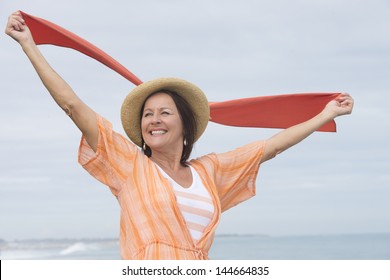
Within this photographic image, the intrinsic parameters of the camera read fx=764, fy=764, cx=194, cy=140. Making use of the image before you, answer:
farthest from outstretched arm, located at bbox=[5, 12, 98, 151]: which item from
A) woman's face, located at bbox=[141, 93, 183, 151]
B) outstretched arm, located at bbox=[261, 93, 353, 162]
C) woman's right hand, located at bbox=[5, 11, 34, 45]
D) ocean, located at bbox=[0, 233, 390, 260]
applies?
ocean, located at bbox=[0, 233, 390, 260]

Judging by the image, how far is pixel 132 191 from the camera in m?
3.43

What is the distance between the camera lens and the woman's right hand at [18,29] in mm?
3369

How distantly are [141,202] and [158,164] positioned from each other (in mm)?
288

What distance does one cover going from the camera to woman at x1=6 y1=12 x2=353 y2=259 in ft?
11.1

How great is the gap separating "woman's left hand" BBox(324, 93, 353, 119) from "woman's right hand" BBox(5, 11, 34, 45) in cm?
157

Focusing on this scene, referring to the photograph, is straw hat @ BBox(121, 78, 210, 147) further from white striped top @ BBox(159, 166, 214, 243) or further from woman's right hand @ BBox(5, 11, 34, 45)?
woman's right hand @ BBox(5, 11, 34, 45)

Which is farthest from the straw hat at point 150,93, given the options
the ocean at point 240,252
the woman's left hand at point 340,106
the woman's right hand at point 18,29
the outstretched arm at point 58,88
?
the ocean at point 240,252

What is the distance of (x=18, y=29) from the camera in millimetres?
3408

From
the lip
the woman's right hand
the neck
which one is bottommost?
the neck

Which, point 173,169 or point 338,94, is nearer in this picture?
point 173,169
